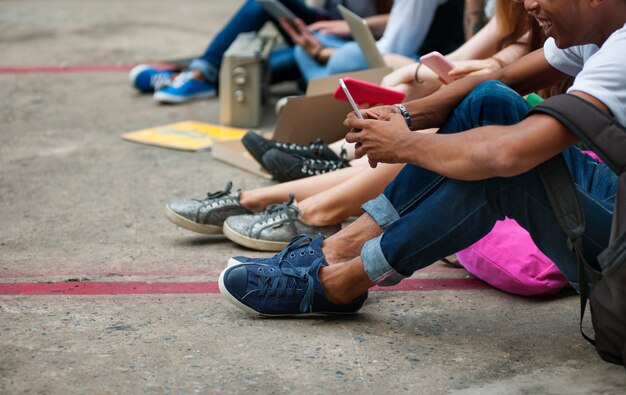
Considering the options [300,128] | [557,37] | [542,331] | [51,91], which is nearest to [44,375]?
[542,331]

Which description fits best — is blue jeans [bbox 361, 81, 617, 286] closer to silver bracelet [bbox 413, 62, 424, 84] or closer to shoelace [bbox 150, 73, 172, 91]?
silver bracelet [bbox 413, 62, 424, 84]

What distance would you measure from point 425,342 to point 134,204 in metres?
1.61

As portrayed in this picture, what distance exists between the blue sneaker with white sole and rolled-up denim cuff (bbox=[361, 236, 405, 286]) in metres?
3.12

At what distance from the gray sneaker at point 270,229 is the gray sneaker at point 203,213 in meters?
0.06

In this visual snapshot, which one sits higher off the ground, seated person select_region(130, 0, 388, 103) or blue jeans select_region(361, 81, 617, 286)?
blue jeans select_region(361, 81, 617, 286)

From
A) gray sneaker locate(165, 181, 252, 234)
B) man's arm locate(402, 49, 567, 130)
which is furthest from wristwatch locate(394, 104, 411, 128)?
gray sneaker locate(165, 181, 252, 234)

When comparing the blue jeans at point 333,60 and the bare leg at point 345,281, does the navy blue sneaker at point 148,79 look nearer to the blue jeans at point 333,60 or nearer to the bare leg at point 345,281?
the blue jeans at point 333,60

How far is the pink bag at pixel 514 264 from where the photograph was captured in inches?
102

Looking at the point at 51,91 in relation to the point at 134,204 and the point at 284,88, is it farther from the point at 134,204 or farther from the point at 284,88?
the point at 134,204

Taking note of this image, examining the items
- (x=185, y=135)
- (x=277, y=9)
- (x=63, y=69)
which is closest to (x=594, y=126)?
(x=185, y=135)

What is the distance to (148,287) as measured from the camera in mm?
2785

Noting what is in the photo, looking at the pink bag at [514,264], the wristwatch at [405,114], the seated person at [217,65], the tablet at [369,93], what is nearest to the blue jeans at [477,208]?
the wristwatch at [405,114]

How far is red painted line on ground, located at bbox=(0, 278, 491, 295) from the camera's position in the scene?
272cm

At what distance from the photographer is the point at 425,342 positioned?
2375 mm
